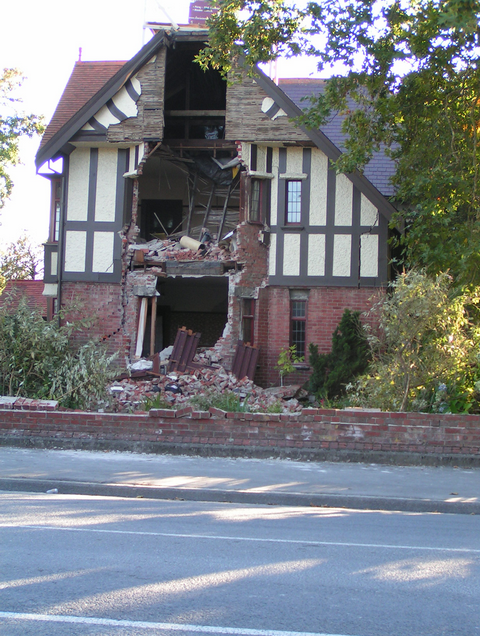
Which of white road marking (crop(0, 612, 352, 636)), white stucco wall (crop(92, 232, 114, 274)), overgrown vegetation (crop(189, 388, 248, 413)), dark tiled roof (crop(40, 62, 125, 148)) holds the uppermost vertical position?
dark tiled roof (crop(40, 62, 125, 148))

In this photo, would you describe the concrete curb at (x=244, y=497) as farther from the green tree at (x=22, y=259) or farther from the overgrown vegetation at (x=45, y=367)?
the green tree at (x=22, y=259)

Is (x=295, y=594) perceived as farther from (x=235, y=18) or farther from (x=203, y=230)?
(x=203, y=230)

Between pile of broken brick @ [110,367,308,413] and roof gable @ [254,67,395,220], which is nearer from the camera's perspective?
pile of broken brick @ [110,367,308,413]

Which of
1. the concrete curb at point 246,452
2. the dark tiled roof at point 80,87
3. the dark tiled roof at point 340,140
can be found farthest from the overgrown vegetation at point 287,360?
the dark tiled roof at point 80,87

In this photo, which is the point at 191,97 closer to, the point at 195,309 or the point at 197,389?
the point at 195,309

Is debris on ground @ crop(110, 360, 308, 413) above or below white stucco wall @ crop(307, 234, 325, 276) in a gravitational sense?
below

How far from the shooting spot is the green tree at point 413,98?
12523mm

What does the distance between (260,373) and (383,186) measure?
6536mm

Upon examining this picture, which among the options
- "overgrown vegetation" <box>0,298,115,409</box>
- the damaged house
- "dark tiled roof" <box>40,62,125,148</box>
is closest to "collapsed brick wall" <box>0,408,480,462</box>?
"overgrown vegetation" <box>0,298,115,409</box>

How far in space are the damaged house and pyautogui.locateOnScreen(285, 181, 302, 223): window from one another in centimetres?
3

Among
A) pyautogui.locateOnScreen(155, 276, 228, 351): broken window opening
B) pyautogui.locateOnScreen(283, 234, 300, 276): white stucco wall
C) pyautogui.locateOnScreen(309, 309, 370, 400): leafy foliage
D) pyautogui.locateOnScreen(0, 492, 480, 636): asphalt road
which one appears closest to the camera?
pyautogui.locateOnScreen(0, 492, 480, 636): asphalt road

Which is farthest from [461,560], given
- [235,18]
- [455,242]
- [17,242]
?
[17,242]

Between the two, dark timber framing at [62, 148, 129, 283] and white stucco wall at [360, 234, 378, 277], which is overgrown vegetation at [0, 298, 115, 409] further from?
white stucco wall at [360, 234, 378, 277]

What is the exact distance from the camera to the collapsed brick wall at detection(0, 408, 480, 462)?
10867mm
